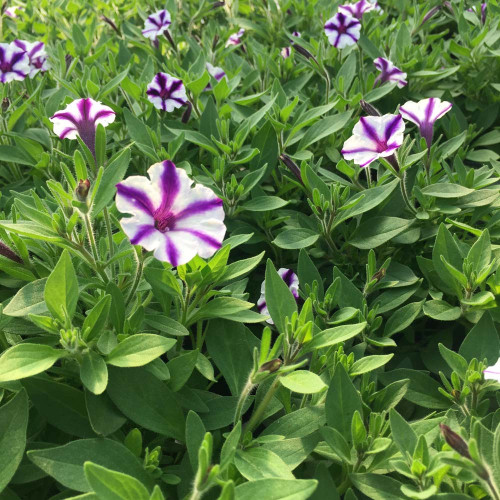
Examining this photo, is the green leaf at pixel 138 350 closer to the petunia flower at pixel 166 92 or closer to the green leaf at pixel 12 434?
the green leaf at pixel 12 434

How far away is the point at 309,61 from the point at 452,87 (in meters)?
0.67

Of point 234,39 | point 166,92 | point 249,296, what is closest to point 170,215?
point 249,296

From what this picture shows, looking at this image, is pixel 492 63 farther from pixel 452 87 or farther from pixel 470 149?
pixel 470 149

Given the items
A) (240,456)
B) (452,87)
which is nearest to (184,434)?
(240,456)

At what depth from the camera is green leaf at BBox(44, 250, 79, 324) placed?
1.20m

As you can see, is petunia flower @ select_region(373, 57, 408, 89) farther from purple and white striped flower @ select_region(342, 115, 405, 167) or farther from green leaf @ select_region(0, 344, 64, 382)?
green leaf @ select_region(0, 344, 64, 382)

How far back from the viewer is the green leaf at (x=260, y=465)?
1.14 meters

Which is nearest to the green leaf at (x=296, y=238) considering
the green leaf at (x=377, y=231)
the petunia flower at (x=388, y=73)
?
the green leaf at (x=377, y=231)

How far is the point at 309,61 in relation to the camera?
8.18 ft

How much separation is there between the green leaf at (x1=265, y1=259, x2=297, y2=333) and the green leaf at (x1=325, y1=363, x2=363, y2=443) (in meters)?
0.19

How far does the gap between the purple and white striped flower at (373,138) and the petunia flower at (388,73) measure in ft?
2.18

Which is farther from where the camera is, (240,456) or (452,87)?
(452,87)

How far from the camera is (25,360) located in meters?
1.16

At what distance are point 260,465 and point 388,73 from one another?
5.89 feet
